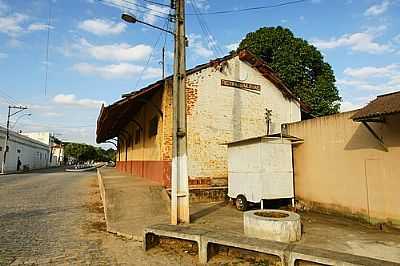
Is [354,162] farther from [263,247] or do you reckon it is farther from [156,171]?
[156,171]

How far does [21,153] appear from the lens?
43.9m

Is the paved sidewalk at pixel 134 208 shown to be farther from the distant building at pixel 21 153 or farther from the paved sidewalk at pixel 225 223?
the distant building at pixel 21 153

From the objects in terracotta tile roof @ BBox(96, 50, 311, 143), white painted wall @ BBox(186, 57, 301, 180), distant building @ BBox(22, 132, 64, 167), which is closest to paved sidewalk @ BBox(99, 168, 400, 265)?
white painted wall @ BBox(186, 57, 301, 180)

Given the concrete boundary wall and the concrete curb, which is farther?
the concrete boundary wall

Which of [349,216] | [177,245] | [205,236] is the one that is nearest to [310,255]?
[205,236]

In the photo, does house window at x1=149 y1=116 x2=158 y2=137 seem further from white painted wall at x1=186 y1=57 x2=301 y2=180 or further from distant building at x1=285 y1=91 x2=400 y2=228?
distant building at x1=285 y1=91 x2=400 y2=228

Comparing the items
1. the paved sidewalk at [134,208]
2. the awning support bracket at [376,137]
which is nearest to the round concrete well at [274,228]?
the paved sidewalk at [134,208]

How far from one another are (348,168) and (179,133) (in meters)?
4.41

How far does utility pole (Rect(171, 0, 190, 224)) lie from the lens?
7.25 m

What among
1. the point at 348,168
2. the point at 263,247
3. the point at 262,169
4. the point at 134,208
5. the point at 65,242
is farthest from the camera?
the point at 262,169

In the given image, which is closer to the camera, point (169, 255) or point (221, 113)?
point (169, 255)

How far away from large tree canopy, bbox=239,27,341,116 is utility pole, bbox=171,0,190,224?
1210 cm

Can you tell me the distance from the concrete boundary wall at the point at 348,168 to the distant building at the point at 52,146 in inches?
2485

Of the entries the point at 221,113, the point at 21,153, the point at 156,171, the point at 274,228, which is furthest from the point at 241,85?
the point at 21,153
